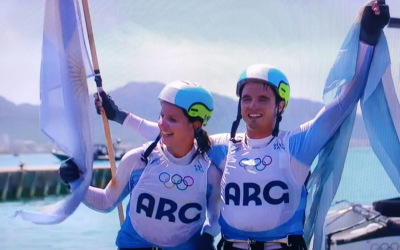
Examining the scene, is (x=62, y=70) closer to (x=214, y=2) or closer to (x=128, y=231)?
(x=128, y=231)

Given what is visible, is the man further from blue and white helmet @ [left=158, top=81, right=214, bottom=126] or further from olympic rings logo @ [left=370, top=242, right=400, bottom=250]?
olympic rings logo @ [left=370, top=242, right=400, bottom=250]

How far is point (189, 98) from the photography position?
2740 millimetres

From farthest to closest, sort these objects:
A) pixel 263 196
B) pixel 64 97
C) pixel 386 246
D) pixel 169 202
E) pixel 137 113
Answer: pixel 137 113 → pixel 386 246 → pixel 64 97 → pixel 169 202 → pixel 263 196

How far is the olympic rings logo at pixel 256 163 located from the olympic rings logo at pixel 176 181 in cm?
29

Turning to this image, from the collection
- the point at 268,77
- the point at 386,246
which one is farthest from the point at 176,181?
the point at 386,246

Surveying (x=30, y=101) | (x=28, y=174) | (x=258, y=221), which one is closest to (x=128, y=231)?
(x=258, y=221)

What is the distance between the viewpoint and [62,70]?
303 centimetres

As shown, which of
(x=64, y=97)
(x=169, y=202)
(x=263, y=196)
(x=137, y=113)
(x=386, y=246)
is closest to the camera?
(x=263, y=196)

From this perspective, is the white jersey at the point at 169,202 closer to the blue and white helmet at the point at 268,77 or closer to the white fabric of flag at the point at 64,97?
the white fabric of flag at the point at 64,97

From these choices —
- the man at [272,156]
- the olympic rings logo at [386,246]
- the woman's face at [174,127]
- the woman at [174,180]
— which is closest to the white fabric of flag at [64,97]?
the woman at [174,180]

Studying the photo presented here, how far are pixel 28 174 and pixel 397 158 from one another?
381 centimetres

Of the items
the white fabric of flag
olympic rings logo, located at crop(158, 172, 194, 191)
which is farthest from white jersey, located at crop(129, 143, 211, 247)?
the white fabric of flag

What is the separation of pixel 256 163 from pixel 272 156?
0.30 feet

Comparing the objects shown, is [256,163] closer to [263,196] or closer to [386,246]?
[263,196]
